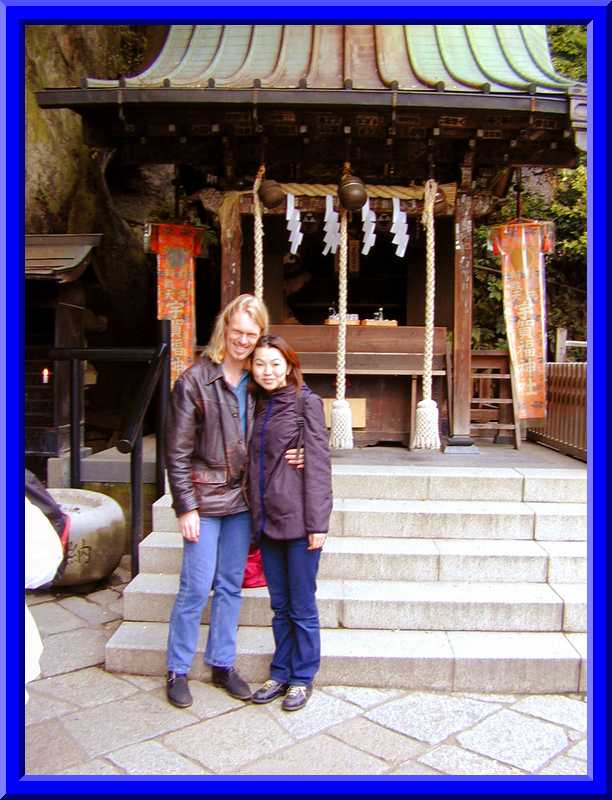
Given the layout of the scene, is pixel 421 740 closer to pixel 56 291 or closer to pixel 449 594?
pixel 449 594

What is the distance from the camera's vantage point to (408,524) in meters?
4.83

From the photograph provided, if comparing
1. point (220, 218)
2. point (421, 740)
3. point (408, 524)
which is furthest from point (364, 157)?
point (421, 740)

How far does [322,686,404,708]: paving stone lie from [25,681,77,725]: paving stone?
146 cm

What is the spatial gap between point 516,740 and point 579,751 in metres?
0.29

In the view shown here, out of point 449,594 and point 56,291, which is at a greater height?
point 56,291

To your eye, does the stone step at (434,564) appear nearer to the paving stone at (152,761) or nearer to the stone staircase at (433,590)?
the stone staircase at (433,590)

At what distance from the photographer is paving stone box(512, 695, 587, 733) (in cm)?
342

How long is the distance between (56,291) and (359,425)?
148 inches

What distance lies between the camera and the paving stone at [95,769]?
2928 mm

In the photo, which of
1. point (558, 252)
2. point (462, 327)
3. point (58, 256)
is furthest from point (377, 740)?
point (558, 252)

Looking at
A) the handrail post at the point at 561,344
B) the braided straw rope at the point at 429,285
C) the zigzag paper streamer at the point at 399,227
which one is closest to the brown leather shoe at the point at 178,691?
the braided straw rope at the point at 429,285

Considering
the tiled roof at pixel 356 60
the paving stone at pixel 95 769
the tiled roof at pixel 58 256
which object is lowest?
the paving stone at pixel 95 769

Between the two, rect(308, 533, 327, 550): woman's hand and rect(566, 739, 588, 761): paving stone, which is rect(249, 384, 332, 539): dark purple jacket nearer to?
rect(308, 533, 327, 550): woman's hand

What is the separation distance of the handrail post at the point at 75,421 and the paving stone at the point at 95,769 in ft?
11.8
